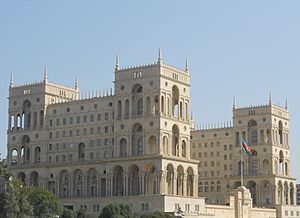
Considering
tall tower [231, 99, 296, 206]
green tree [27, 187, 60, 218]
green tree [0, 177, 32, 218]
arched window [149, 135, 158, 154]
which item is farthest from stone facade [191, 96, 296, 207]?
green tree [0, 177, 32, 218]

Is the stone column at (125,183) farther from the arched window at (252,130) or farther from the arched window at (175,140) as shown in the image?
the arched window at (252,130)

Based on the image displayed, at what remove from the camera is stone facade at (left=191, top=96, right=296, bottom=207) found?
162375 millimetres

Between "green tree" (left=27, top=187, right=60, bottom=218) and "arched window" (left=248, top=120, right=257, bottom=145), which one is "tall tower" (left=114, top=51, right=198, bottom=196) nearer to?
"green tree" (left=27, top=187, right=60, bottom=218)

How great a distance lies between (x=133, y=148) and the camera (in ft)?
431

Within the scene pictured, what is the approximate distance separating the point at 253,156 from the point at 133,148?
142ft

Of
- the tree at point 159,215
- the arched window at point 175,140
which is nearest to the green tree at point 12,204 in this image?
the tree at point 159,215

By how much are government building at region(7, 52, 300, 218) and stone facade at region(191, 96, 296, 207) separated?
0.90ft

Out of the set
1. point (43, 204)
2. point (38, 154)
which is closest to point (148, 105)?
point (43, 204)

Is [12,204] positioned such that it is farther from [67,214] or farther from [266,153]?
[266,153]

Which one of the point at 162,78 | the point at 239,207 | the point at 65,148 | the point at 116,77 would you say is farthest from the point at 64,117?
the point at 239,207

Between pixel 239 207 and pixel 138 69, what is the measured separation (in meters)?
35.2

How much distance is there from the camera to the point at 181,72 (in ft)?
450

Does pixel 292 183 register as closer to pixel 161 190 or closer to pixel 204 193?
pixel 204 193

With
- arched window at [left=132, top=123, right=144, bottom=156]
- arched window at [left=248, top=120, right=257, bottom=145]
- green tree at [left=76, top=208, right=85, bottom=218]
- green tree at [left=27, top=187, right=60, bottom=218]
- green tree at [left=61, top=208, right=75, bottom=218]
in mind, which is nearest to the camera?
green tree at [left=27, top=187, right=60, bottom=218]
